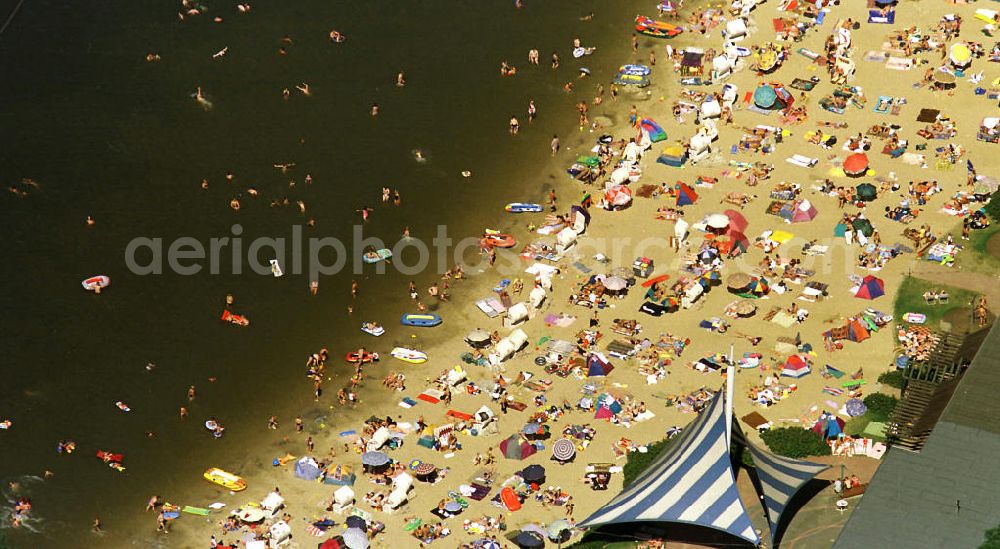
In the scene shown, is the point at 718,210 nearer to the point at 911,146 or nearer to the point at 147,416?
the point at 911,146

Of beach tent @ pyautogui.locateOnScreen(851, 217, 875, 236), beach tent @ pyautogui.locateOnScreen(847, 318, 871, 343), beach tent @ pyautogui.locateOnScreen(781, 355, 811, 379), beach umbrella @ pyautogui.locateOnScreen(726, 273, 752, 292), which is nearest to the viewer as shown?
beach tent @ pyautogui.locateOnScreen(781, 355, 811, 379)

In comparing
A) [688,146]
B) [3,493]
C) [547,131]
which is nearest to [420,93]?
[547,131]

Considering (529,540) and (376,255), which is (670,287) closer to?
(376,255)

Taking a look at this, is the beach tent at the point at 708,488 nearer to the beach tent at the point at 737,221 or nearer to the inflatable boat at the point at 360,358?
the inflatable boat at the point at 360,358

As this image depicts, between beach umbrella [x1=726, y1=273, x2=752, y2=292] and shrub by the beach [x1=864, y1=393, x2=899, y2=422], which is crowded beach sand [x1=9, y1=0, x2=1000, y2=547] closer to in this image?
beach umbrella [x1=726, y1=273, x2=752, y2=292]

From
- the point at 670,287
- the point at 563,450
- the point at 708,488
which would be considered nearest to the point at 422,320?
the point at 670,287

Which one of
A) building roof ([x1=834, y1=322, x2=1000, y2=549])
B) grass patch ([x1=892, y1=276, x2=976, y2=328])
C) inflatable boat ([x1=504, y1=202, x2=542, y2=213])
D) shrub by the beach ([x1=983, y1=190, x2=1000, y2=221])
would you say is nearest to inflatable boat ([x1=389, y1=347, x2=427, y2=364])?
inflatable boat ([x1=504, y1=202, x2=542, y2=213])

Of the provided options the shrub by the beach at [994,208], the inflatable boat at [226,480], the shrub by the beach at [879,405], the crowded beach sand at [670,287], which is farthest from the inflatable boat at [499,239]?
the shrub by the beach at [994,208]
